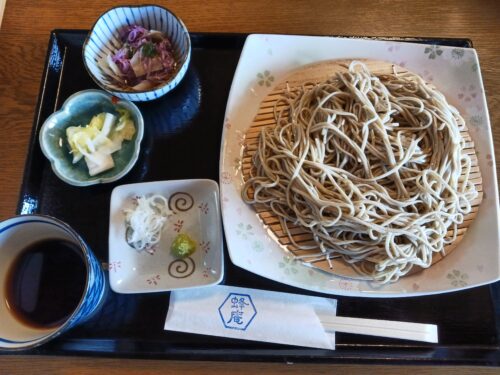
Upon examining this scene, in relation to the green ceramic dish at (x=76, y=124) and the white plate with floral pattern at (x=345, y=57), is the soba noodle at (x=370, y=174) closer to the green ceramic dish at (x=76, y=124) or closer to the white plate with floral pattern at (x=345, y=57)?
the white plate with floral pattern at (x=345, y=57)

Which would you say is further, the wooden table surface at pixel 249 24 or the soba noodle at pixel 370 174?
the wooden table surface at pixel 249 24

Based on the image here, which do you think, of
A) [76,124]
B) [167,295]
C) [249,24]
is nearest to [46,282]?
[167,295]

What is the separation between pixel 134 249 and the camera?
1.43 metres

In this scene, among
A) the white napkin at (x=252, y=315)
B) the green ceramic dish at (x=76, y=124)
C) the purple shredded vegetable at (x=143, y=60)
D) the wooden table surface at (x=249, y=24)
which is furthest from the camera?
the wooden table surface at (x=249, y=24)

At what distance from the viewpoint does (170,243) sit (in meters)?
1.46

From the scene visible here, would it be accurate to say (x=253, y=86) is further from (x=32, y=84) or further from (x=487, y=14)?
(x=487, y=14)

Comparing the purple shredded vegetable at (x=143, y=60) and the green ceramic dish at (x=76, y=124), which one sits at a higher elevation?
the purple shredded vegetable at (x=143, y=60)

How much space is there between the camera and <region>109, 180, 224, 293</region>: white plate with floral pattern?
1358mm

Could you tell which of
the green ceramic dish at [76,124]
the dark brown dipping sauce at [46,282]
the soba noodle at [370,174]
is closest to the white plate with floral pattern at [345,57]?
the soba noodle at [370,174]

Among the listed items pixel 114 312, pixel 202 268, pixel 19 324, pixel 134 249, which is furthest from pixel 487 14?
pixel 19 324

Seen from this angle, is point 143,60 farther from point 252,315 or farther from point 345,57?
point 252,315

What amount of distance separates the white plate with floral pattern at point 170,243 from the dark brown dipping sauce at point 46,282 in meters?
0.14

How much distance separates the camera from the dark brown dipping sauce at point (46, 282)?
1.32m

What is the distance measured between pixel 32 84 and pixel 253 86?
0.97 metres
